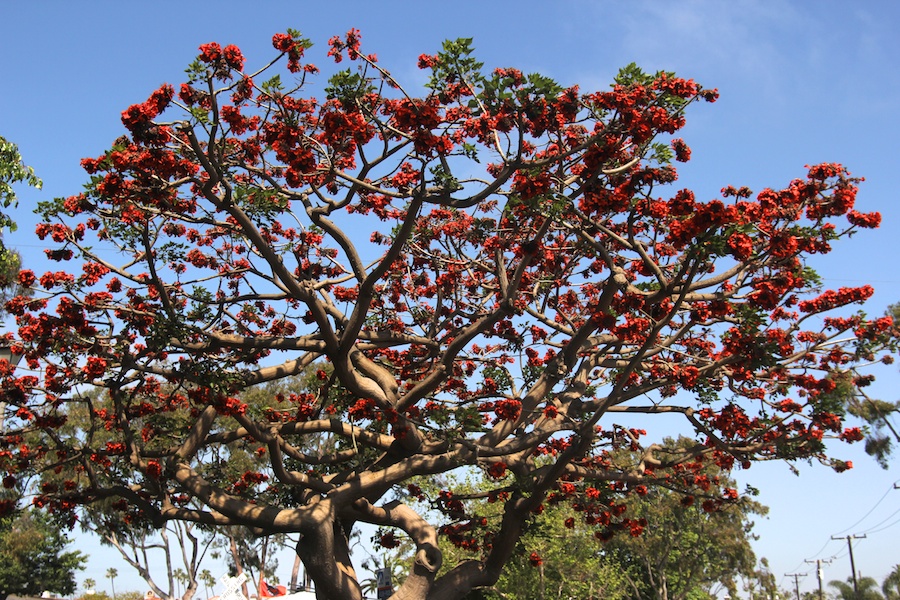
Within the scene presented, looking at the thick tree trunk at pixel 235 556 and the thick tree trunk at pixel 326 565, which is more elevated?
the thick tree trunk at pixel 235 556

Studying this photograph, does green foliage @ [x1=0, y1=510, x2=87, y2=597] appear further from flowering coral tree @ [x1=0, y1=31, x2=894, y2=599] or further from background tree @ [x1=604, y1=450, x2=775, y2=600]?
flowering coral tree @ [x1=0, y1=31, x2=894, y2=599]

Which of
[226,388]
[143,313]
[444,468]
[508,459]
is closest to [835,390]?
[508,459]

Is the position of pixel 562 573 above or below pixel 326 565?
above

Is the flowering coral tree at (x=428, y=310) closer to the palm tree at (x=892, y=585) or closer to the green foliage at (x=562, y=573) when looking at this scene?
the green foliage at (x=562, y=573)

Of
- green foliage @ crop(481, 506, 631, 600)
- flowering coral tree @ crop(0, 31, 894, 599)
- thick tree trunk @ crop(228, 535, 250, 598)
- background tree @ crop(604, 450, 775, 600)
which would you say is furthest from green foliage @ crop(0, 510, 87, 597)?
flowering coral tree @ crop(0, 31, 894, 599)

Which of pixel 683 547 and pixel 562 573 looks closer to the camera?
pixel 562 573

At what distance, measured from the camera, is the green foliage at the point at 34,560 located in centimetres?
3872

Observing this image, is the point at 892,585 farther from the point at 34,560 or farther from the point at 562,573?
the point at 34,560

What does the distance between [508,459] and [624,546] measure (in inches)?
1108

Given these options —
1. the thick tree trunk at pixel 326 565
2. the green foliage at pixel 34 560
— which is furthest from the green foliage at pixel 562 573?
the green foliage at pixel 34 560

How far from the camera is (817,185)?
8.62 m

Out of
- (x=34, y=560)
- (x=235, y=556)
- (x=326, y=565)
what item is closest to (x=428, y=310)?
(x=326, y=565)

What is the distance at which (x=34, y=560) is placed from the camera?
1644 inches

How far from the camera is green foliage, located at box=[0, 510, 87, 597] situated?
38719mm
